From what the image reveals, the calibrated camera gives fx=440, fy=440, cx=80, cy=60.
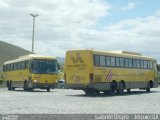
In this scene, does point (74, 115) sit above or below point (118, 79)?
below

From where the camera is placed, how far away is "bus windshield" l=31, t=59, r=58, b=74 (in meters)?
36.4

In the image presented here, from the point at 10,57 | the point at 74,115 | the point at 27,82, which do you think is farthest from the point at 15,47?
the point at 74,115

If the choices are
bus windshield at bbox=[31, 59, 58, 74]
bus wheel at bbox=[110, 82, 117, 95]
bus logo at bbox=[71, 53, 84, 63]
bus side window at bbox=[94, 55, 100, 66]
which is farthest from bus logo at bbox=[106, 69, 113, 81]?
bus windshield at bbox=[31, 59, 58, 74]

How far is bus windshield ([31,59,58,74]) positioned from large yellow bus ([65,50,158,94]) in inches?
241

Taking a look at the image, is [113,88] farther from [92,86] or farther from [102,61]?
[92,86]

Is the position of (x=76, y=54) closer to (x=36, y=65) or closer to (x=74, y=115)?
(x=36, y=65)

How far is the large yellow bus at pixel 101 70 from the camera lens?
2831 centimetres

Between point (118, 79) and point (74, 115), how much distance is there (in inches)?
661

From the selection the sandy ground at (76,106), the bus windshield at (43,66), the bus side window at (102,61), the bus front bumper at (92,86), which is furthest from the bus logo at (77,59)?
the bus windshield at (43,66)

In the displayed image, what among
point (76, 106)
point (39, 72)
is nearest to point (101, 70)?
point (39, 72)

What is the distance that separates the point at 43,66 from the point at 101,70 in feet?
29.3

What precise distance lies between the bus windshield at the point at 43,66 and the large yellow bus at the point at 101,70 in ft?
20.1

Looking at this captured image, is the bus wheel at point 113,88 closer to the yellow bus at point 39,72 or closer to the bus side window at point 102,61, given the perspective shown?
the bus side window at point 102,61

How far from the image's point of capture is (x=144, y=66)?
3559 centimetres
